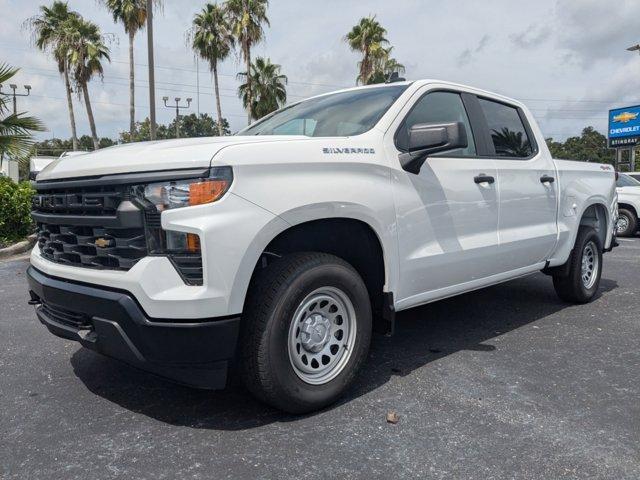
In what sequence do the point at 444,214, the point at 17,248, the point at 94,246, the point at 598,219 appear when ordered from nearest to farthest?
the point at 94,246, the point at 444,214, the point at 598,219, the point at 17,248

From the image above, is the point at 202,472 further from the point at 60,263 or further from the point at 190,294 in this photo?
the point at 60,263

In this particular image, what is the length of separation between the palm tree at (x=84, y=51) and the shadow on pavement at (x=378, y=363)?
27475 mm

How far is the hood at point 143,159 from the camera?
252 centimetres

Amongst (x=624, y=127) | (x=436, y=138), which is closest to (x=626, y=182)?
(x=436, y=138)

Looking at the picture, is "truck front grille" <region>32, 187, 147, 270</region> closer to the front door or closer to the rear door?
the front door

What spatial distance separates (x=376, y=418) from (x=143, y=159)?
180 centimetres

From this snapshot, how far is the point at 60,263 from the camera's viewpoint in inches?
118

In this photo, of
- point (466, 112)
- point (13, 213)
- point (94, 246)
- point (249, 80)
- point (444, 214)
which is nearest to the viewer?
point (94, 246)

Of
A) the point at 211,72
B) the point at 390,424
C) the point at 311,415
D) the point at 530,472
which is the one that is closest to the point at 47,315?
the point at 311,415

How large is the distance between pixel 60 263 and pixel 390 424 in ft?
6.52

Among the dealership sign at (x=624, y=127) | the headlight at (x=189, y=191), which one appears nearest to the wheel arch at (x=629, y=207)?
the headlight at (x=189, y=191)

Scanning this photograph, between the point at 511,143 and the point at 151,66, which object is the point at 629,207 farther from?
the point at 151,66

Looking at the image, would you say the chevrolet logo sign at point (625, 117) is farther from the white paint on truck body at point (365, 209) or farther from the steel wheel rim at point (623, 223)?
the white paint on truck body at point (365, 209)

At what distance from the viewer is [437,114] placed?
151 inches
